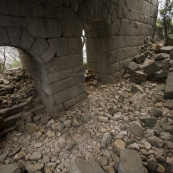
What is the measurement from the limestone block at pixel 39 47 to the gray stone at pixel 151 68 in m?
3.03

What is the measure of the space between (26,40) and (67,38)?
83 centimetres

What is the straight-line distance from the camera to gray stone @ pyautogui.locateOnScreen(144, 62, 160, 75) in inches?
153

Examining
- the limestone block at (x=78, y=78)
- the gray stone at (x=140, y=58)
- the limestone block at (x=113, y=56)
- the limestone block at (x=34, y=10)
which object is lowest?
the limestone block at (x=78, y=78)

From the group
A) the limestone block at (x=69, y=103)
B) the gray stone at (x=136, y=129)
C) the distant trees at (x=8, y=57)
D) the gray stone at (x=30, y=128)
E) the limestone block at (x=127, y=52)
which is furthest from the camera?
the distant trees at (x=8, y=57)

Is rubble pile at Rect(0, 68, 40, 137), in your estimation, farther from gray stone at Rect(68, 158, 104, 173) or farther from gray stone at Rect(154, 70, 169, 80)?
gray stone at Rect(154, 70, 169, 80)

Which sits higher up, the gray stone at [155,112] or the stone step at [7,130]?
the gray stone at [155,112]

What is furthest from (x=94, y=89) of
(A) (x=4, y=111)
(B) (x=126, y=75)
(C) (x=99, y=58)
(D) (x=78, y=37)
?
(A) (x=4, y=111)

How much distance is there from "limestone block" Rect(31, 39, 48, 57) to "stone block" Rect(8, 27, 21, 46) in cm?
25

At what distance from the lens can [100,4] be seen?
312 centimetres

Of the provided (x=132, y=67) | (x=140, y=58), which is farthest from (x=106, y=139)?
(x=140, y=58)

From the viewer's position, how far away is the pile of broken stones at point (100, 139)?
1.79 meters

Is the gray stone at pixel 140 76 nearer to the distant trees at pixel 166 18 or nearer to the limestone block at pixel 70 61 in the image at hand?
the limestone block at pixel 70 61

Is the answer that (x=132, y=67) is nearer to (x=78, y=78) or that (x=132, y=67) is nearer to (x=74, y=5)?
(x=78, y=78)

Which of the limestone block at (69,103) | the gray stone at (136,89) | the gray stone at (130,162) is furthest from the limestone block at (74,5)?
the gray stone at (130,162)
